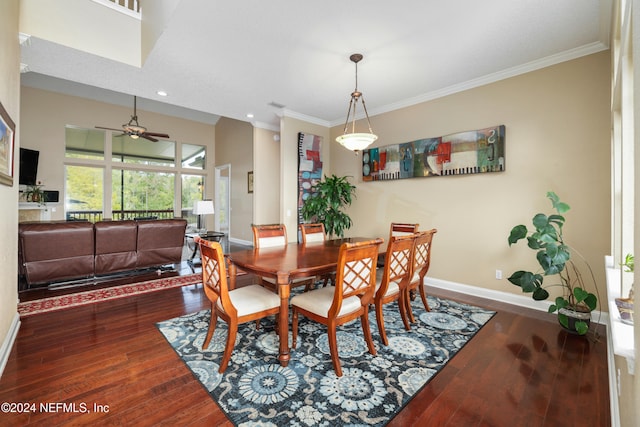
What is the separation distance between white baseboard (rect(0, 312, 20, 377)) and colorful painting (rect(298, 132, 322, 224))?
3549 millimetres

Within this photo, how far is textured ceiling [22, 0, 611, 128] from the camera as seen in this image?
92.2 inches

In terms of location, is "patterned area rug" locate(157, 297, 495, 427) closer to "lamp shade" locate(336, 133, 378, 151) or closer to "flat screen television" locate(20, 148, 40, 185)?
"lamp shade" locate(336, 133, 378, 151)

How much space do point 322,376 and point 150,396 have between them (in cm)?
106

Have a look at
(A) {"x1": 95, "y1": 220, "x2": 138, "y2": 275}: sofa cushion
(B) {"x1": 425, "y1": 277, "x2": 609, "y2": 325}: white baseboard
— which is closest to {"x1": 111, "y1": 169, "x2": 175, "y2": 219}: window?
(A) {"x1": 95, "y1": 220, "x2": 138, "y2": 275}: sofa cushion

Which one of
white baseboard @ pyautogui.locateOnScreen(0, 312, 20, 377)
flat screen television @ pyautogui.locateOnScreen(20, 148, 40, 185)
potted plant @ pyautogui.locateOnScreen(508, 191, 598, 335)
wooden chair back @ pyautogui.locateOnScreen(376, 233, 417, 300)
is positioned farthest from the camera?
flat screen television @ pyautogui.locateOnScreen(20, 148, 40, 185)

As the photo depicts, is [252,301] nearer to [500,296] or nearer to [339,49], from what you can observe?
[339,49]

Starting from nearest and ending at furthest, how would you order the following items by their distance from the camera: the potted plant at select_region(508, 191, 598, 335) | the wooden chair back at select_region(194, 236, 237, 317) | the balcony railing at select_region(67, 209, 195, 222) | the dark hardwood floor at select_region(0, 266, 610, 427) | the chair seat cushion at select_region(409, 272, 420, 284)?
the dark hardwood floor at select_region(0, 266, 610, 427), the wooden chair back at select_region(194, 236, 237, 317), the potted plant at select_region(508, 191, 598, 335), the chair seat cushion at select_region(409, 272, 420, 284), the balcony railing at select_region(67, 209, 195, 222)

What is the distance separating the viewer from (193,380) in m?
1.85

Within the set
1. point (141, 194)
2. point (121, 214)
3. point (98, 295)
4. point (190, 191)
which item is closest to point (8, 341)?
point (98, 295)

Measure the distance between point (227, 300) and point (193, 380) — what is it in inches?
21.8

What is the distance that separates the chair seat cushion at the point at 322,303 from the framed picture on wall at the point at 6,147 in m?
2.33

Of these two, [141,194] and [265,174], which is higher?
[265,174]

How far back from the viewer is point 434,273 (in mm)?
4008

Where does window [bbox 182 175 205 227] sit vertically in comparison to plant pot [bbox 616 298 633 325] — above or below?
above
